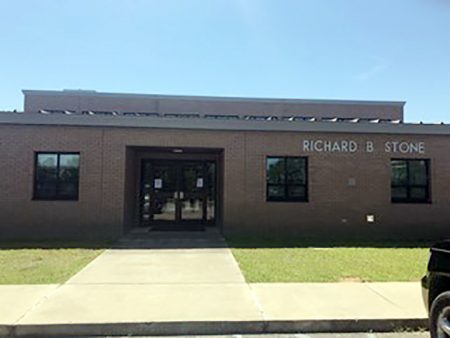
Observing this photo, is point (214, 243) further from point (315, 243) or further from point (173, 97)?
point (173, 97)

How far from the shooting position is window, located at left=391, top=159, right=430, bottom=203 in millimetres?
15258

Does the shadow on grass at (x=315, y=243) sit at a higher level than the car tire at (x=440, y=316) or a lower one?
lower

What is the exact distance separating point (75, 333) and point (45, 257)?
5521 mm

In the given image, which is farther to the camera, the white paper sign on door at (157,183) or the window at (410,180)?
the white paper sign on door at (157,183)

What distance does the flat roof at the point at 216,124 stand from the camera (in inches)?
554

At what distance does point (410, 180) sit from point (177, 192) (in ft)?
27.7

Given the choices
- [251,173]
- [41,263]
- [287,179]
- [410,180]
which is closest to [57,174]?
→ [41,263]

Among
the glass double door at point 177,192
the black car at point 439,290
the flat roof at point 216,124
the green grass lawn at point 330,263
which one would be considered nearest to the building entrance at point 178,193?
the glass double door at point 177,192

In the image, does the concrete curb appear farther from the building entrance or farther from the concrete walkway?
the building entrance

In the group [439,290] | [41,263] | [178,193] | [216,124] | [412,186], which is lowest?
[41,263]

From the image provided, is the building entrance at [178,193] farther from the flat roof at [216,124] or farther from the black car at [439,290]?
the black car at [439,290]

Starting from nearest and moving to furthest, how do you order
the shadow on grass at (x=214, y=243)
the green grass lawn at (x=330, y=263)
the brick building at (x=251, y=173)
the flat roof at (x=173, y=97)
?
1. the green grass lawn at (x=330, y=263)
2. the shadow on grass at (x=214, y=243)
3. the brick building at (x=251, y=173)
4. the flat roof at (x=173, y=97)

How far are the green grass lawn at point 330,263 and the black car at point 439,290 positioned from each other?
329 centimetres

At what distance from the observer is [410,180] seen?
1534cm
